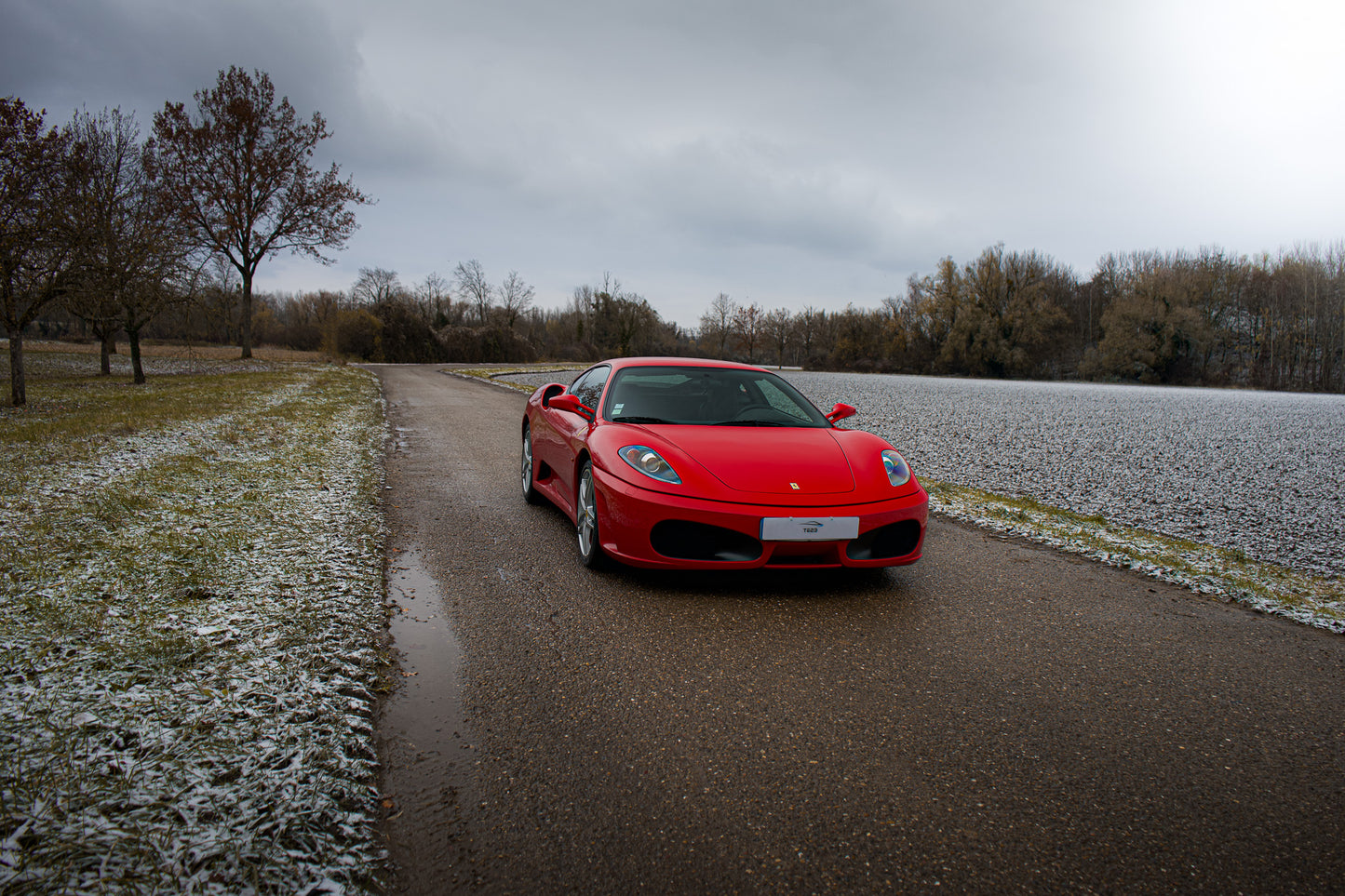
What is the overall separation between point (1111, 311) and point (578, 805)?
5713 cm

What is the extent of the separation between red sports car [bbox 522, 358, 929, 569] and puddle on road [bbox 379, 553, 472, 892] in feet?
3.51

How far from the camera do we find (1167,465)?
8758mm

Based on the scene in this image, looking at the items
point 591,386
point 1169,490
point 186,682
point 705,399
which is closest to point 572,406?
point 591,386

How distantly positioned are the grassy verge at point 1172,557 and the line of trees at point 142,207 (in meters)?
14.8

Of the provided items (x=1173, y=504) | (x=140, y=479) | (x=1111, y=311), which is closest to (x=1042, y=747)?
(x=1173, y=504)

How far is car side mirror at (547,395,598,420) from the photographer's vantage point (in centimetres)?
445

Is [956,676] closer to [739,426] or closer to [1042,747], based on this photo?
[1042,747]

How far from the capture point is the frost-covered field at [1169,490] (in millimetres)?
4422

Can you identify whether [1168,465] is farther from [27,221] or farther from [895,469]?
[27,221]

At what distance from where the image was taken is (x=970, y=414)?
51.7 ft

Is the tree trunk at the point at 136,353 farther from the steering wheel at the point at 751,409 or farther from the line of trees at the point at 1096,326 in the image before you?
the line of trees at the point at 1096,326

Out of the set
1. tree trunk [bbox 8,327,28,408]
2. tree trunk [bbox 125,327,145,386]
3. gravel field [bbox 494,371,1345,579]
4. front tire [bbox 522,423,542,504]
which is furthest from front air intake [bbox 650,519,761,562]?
tree trunk [bbox 125,327,145,386]


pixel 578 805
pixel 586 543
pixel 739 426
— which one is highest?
pixel 739 426

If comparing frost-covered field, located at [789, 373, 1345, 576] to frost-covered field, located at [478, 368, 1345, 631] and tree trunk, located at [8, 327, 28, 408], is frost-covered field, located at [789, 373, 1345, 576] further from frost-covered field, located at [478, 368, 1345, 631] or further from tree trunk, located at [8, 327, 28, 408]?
tree trunk, located at [8, 327, 28, 408]
